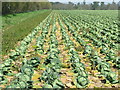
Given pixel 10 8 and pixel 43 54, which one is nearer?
pixel 43 54

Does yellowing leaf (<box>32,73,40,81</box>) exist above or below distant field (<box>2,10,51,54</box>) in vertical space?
below

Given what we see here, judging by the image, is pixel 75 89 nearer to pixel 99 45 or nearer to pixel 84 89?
pixel 84 89

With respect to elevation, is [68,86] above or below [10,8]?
below

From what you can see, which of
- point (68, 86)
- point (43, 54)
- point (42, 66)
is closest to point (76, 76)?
point (68, 86)

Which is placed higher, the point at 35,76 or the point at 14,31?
the point at 14,31

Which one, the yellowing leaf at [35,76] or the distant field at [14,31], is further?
the distant field at [14,31]

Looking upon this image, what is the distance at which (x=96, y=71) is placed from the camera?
17.8ft

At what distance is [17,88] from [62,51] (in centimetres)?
375

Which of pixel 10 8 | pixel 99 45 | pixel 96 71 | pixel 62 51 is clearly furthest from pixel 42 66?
pixel 10 8

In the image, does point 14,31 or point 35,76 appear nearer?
point 35,76

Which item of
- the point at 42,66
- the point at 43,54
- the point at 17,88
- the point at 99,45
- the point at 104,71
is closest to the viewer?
the point at 17,88

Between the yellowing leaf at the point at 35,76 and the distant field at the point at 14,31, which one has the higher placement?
the distant field at the point at 14,31

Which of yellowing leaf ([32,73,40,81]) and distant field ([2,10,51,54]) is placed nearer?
yellowing leaf ([32,73,40,81])

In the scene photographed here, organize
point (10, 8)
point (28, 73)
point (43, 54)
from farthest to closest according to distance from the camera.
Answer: point (10, 8), point (43, 54), point (28, 73)
